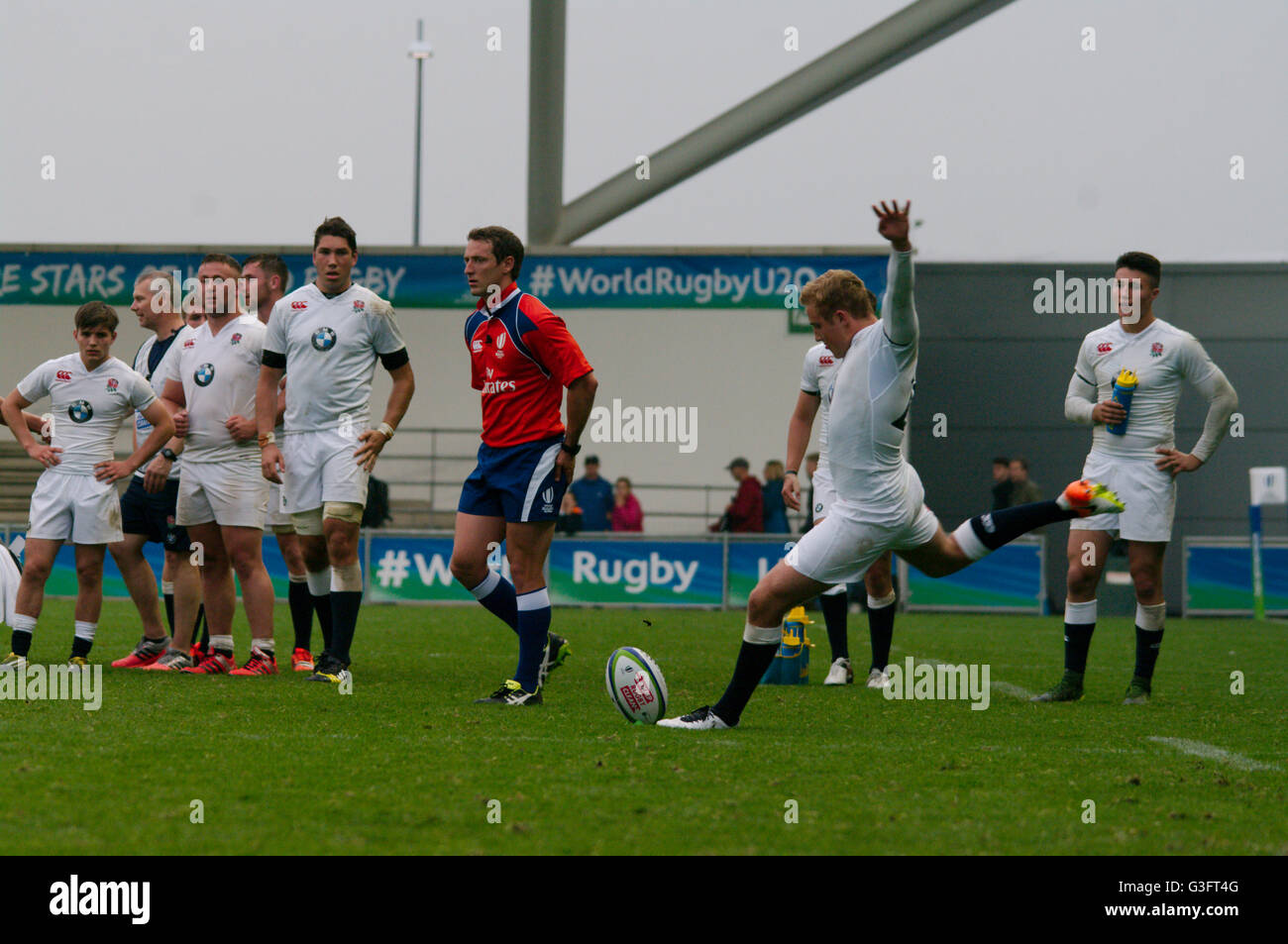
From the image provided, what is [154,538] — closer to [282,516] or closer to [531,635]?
[282,516]

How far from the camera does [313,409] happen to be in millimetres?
7973

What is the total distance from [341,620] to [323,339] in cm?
150

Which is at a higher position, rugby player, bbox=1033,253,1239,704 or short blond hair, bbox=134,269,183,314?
short blond hair, bbox=134,269,183,314

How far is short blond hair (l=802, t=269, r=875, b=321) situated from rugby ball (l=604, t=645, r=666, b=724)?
163cm

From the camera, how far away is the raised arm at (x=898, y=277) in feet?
16.7

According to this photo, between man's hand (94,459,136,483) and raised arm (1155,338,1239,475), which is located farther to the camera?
man's hand (94,459,136,483)

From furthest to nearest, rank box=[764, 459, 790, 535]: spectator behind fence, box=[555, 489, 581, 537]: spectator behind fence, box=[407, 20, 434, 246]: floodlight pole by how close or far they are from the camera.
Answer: box=[407, 20, 434, 246]: floodlight pole < box=[764, 459, 790, 535]: spectator behind fence < box=[555, 489, 581, 537]: spectator behind fence

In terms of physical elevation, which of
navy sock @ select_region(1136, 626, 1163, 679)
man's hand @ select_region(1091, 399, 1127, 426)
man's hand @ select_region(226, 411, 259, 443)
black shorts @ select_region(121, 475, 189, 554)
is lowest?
navy sock @ select_region(1136, 626, 1163, 679)

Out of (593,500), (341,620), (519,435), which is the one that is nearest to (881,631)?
(519,435)

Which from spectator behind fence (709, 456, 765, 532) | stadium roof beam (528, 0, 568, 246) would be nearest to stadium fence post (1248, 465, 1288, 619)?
spectator behind fence (709, 456, 765, 532)

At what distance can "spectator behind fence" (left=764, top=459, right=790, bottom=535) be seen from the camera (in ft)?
64.9

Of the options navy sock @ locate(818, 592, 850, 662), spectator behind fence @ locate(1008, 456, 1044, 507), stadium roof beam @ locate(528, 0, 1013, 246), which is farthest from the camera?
spectator behind fence @ locate(1008, 456, 1044, 507)

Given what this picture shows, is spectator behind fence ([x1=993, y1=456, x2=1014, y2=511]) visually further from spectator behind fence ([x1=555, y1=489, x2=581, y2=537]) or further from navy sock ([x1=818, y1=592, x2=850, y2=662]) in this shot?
navy sock ([x1=818, y1=592, x2=850, y2=662])
